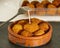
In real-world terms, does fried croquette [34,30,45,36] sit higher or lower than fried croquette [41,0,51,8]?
lower

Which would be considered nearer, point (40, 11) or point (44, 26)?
point (44, 26)

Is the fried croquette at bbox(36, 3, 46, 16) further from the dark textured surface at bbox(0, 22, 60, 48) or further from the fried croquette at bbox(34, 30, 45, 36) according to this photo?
the fried croquette at bbox(34, 30, 45, 36)

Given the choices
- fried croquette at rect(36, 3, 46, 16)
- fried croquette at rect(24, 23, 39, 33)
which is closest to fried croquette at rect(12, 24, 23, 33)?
fried croquette at rect(24, 23, 39, 33)

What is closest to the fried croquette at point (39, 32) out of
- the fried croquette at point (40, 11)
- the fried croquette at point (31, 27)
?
the fried croquette at point (31, 27)

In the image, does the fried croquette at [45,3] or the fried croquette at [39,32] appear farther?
the fried croquette at [45,3]

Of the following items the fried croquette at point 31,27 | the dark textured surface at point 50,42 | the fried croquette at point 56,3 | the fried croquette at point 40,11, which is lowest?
the dark textured surface at point 50,42

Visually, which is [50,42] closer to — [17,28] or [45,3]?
[17,28]

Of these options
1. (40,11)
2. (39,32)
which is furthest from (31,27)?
(40,11)

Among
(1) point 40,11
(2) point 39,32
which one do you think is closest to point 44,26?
(2) point 39,32

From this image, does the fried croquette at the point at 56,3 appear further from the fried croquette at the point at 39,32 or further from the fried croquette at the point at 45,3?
the fried croquette at the point at 39,32

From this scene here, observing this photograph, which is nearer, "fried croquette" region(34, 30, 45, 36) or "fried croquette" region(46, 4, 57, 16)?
"fried croquette" region(34, 30, 45, 36)

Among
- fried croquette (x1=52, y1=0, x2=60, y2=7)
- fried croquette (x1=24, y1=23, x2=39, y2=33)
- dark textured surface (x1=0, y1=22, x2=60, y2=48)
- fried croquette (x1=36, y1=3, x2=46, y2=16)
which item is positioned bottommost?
dark textured surface (x1=0, y1=22, x2=60, y2=48)

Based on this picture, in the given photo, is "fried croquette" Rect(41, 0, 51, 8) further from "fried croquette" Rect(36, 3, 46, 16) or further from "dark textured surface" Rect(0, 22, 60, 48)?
"dark textured surface" Rect(0, 22, 60, 48)
